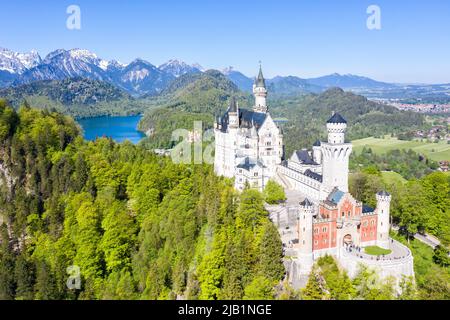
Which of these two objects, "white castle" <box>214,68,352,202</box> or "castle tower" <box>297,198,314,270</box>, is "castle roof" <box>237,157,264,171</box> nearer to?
"white castle" <box>214,68,352,202</box>

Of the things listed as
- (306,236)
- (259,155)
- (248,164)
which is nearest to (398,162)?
(259,155)

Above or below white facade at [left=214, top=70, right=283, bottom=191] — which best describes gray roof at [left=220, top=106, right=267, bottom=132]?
above

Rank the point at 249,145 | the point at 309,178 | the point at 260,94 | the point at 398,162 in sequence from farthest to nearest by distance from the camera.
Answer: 1. the point at 398,162
2. the point at 260,94
3. the point at 249,145
4. the point at 309,178

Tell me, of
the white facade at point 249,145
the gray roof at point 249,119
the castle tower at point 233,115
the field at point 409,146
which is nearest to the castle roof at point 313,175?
the white facade at point 249,145

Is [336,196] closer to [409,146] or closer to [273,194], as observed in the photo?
[273,194]

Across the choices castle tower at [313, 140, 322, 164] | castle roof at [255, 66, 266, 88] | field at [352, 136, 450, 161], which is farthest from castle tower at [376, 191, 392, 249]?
field at [352, 136, 450, 161]
